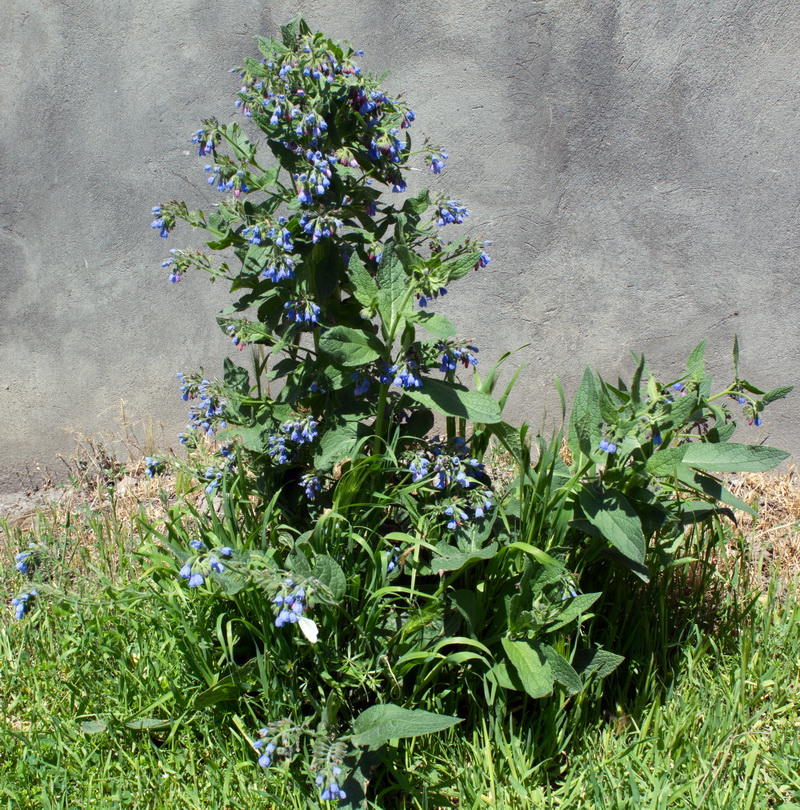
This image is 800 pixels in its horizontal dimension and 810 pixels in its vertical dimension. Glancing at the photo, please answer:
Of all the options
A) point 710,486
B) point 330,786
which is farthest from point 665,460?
point 330,786

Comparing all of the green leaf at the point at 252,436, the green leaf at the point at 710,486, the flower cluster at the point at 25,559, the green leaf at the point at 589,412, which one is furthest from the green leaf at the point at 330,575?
the green leaf at the point at 710,486

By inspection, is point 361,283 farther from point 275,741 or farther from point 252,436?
point 275,741

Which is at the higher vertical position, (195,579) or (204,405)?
(204,405)

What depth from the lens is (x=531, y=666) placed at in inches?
68.2

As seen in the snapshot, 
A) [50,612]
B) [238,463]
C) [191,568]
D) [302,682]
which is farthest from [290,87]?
[50,612]

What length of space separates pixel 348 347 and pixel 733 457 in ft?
3.31

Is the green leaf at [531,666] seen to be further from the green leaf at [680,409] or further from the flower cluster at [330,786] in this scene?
the green leaf at [680,409]

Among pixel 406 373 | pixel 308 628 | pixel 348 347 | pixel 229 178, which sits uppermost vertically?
pixel 229 178

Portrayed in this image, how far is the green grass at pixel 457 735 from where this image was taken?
1814mm

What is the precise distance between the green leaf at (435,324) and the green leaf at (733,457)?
2.35 feet

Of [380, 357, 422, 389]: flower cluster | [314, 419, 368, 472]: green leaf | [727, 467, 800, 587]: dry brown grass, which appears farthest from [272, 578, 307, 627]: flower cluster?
[727, 467, 800, 587]: dry brown grass

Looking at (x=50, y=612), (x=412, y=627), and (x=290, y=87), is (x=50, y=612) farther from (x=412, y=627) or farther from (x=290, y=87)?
(x=290, y=87)

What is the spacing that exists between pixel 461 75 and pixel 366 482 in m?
1.95

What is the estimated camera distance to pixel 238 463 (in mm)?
2055
